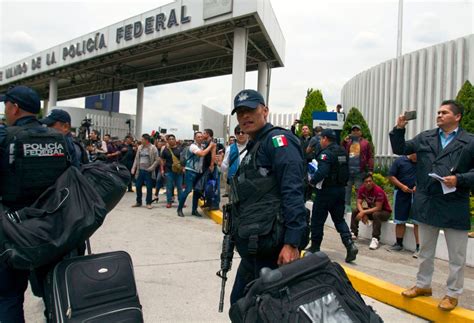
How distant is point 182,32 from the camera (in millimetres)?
13930

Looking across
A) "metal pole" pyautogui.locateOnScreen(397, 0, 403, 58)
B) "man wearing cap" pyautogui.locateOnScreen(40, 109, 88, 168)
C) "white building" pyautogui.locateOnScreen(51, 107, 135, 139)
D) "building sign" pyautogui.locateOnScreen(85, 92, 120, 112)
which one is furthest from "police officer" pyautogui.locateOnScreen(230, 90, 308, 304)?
"building sign" pyautogui.locateOnScreen(85, 92, 120, 112)

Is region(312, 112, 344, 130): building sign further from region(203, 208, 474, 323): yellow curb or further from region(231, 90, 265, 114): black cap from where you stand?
region(231, 90, 265, 114): black cap

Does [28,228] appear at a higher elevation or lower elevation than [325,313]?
higher

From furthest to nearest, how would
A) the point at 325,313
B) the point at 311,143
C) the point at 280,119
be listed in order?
1. the point at 280,119
2. the point at 311,143
3. the point at 325,313

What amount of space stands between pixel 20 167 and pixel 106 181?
58 centimetres

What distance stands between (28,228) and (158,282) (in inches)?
92.1

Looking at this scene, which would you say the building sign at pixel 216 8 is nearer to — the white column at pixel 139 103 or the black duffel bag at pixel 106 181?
the black duffel bag at pixel 106 181

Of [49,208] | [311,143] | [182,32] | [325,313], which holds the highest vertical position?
[182,32]

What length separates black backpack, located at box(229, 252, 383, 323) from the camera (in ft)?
5.83

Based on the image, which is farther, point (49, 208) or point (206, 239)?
point (206, 239)

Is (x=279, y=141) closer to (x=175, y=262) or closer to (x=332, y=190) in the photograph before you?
(x=332, y=190)

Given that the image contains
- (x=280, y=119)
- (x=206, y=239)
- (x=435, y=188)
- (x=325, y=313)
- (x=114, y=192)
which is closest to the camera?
(x=325, y=313)

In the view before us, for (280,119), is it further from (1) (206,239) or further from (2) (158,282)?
(2) (158,282)

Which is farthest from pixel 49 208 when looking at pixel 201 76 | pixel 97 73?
pixel 97 73
